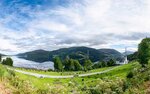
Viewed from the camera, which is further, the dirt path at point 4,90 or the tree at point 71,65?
the tree at point 71,65

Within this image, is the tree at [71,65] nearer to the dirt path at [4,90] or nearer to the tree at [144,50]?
the tree at [144,50]

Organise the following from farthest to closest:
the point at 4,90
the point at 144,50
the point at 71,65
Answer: the point at 71,65
the point at 144,50
the point at 4,90

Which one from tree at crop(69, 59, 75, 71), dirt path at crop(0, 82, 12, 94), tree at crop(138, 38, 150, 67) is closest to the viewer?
dirt path at crop(0, 82, 12, 94)

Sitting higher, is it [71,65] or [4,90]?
[4,90]

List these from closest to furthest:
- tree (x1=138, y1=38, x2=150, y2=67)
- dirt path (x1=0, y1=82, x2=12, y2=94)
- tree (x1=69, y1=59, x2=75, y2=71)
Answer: dirt path (x1=0, y1=82, x2=12, y2=94)
tree (x1=138, y1=38, x2=150, y2=67)
tree (x1=69, y1=59, x2=75, y2=71)

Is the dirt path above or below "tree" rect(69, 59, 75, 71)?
above

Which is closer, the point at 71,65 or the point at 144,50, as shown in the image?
the point at 144,50

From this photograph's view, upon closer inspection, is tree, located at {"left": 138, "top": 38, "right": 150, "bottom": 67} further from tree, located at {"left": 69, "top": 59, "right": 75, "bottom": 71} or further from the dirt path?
tree, located at {"left": 69, "top": 59, "right": 75, "bottom": 71}

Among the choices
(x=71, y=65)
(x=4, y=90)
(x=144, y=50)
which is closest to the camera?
(x=4, y=90)

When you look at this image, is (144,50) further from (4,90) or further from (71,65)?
(71,65)

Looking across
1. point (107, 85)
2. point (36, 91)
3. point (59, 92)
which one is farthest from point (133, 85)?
point (36, 91)

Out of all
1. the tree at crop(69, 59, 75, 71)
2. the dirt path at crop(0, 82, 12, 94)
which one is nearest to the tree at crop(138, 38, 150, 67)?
the dirt path at crop(0, 82, 12, 94)

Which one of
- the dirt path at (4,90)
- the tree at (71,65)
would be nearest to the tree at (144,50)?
the dirt path at (4,90)

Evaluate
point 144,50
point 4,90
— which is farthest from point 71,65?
point 4,90
